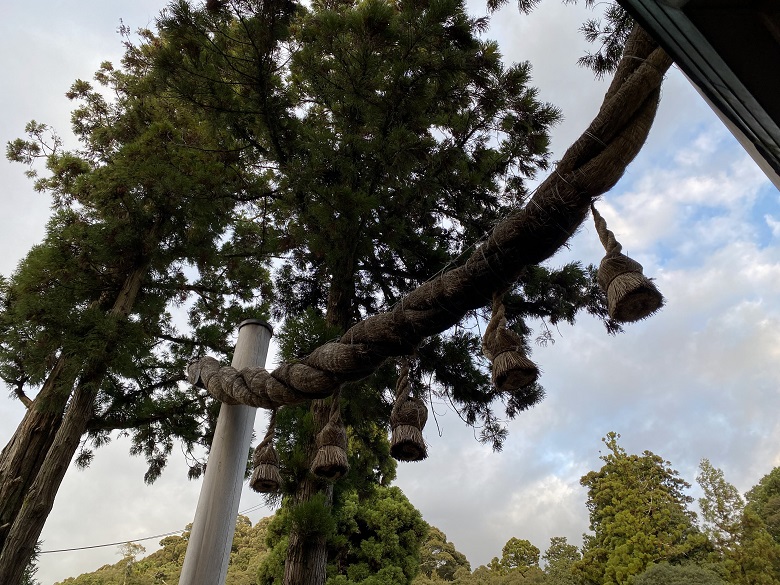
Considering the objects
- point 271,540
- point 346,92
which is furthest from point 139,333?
point 271,540

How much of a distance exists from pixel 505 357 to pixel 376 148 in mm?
2535

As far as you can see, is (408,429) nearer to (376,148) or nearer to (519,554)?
(376,148)

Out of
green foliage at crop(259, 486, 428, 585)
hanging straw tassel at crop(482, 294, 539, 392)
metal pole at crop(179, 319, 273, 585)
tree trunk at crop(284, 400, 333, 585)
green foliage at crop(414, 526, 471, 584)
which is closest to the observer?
hanging straw tassel at crop(482, 294, 539, 392)

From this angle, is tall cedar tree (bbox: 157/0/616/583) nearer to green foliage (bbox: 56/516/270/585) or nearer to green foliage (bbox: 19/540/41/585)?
green foliage (bbox: 19/540/41/585)

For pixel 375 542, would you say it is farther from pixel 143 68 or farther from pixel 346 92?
pixel 143 68

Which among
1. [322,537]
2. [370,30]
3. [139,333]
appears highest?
[370,30]

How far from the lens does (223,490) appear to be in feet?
6.32

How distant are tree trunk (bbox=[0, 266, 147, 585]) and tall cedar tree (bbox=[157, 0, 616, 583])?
1788 mm

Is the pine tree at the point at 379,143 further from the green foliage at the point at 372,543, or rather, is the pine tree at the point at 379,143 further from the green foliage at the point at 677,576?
the green foliage at the point at 677,576

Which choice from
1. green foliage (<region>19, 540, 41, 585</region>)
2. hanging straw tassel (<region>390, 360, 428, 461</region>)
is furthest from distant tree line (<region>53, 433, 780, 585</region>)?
hanging straw tassel (<region>390, 360, 428, 461</region>)

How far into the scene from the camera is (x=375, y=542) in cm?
693

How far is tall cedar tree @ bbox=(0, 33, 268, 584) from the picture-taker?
137 inches

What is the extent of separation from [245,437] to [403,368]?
3.31 feet

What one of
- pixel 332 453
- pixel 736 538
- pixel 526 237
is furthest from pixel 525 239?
pixel 736 538
